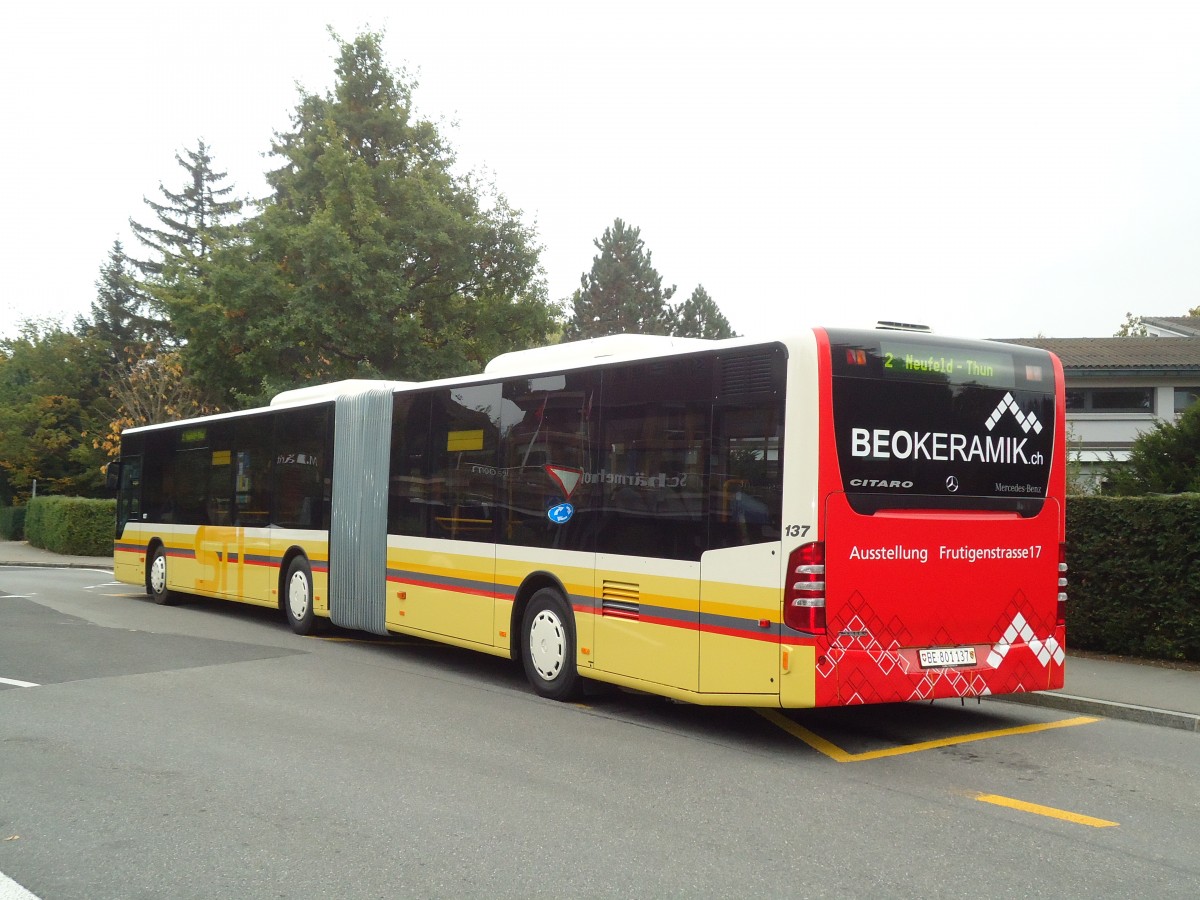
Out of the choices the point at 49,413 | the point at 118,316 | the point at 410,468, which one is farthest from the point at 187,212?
the point at 410,468

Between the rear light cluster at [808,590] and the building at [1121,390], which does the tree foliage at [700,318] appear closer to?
the building at [1121,390]

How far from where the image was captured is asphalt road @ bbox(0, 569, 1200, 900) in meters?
4.99

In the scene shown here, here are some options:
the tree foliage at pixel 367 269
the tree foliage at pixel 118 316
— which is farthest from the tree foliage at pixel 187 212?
the tree foliage at pixel 367 269

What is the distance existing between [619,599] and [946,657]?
2.51m

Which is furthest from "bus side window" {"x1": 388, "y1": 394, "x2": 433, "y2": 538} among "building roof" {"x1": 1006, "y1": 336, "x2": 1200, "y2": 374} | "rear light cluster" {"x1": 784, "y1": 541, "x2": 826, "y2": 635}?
"building roof" {"x1": 1006, "y1": 336, "x2": 1200, "y2": 374}

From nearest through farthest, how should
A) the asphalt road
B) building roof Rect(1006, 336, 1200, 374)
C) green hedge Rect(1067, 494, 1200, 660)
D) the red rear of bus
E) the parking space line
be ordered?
the asphalt road
the red rear of bus
the parking space line
green hedge Rect(1067, 494, 1200, 660)
building roof Rect(1006, 336, 1200, 374)

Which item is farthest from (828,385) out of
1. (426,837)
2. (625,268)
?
(625,268)

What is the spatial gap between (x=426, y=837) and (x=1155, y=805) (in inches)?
164

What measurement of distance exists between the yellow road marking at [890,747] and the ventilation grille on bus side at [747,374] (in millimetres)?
2553

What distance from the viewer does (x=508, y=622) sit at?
1039 centimetres

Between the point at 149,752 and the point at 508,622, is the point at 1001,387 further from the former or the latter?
the point at 149,752

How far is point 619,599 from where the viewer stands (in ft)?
29.5

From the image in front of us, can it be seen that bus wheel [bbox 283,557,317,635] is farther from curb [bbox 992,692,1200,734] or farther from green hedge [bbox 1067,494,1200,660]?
green hedge [bbox 1067,494,1200,660]

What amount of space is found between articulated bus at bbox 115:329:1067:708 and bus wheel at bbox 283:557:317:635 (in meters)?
3.54
